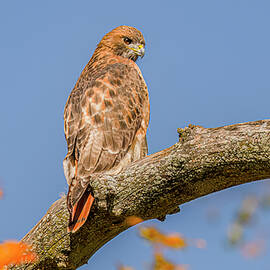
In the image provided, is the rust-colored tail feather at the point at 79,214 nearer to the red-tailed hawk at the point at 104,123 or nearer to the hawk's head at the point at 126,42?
the red-tailed hawk at the point at 104,123

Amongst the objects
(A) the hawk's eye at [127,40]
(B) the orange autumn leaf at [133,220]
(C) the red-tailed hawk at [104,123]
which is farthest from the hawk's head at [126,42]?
(B) the orange autumn leaf at [133,220]

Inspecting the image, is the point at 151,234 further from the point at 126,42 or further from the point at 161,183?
the point at 126,42

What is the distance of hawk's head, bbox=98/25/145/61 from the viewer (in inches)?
258

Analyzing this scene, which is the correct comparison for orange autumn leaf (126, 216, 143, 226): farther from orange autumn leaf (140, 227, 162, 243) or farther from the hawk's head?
the hawk's head

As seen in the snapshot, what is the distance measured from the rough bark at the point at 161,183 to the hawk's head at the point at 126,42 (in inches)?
124

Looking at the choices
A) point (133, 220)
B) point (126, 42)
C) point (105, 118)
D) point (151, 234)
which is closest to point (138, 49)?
point (126, 42)

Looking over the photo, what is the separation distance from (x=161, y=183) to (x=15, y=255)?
132cm

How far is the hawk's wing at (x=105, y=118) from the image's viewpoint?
447 centimetres

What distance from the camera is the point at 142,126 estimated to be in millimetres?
5180

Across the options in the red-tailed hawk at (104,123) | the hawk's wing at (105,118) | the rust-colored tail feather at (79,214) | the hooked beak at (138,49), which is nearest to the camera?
the rust-colored tail feather at (79,214)

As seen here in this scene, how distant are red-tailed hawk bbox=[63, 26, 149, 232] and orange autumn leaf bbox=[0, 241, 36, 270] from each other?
→ 49 centimetres

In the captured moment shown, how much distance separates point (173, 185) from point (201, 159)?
0.27 m

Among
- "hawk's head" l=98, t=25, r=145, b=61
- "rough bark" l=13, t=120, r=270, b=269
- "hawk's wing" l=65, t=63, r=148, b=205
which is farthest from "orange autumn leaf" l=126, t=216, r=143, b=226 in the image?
"hawk's head" l=98, t=25, r=145, b=61

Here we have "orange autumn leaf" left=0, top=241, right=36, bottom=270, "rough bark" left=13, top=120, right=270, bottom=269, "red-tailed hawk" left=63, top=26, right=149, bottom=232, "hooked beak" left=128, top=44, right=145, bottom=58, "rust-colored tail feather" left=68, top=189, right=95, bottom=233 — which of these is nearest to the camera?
"rough bark" left=13, top=120, right=270, bottom=269
